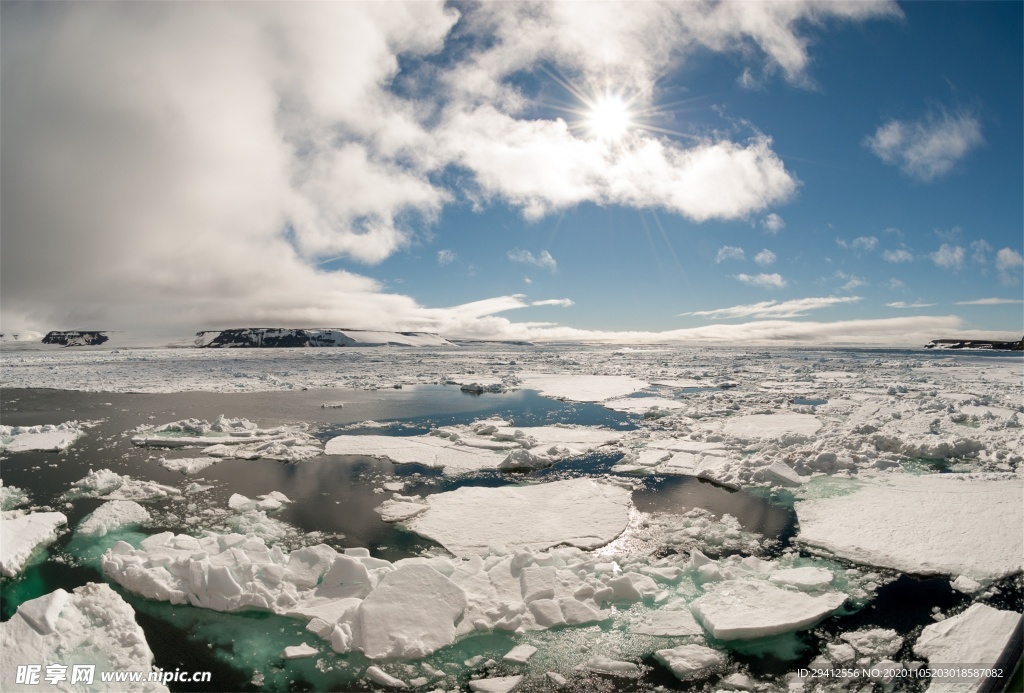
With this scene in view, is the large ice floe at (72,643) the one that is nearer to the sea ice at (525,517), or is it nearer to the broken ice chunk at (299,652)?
the broken ice chunk at (299,652)

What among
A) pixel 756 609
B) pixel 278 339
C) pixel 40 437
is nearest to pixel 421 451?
pixel 756 609

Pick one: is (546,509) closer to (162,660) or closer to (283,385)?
(162,660)

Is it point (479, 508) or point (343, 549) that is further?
point (479, 508)


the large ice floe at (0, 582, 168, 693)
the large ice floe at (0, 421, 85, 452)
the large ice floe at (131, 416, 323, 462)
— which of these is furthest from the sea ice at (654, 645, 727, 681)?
the large ice floe at (0, 421, 85, 452)

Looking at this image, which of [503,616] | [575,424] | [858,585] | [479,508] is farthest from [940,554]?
[575,424]

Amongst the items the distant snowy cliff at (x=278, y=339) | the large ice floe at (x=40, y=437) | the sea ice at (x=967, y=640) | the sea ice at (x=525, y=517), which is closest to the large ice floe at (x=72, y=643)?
the sea ice at (x=525, y=517)

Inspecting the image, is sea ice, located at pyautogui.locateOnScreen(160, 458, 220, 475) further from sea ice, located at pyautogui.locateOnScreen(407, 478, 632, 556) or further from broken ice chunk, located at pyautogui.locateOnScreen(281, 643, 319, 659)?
broken ice chunk, located at pyautogui.locateOnScreen(281, 643, 319, 659)

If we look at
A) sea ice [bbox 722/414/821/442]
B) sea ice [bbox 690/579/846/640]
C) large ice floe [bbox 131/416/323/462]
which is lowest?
sea ice [bbox 690/579/846/640]
